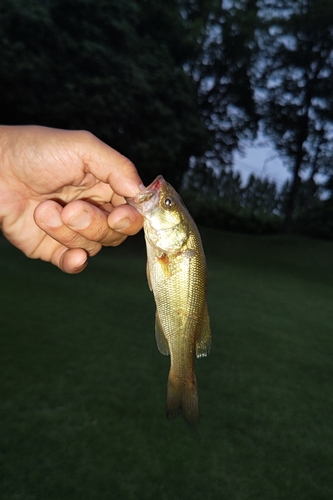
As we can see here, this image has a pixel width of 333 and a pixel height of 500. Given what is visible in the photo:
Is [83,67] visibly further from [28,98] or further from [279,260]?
[279,260]

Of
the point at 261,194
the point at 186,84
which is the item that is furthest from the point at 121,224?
the point at 261,194

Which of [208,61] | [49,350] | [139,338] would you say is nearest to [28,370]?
[49,350]

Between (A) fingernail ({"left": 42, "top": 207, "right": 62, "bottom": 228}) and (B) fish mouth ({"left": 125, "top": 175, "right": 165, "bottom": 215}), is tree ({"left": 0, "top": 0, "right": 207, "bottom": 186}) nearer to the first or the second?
(A) fingernail ({"left": 42, "top": 207, "right": 62, "bottom": 228})

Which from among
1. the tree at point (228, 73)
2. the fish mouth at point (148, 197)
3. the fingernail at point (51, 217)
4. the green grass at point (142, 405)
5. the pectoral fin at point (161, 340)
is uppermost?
the tree at point (228, 73)

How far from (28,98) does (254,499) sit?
38.2 ft

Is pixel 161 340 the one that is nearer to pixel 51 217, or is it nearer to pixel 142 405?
pixel 51 217

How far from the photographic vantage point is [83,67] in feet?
39.1

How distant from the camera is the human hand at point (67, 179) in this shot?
2.11 metres

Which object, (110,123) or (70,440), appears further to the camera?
(110,123)

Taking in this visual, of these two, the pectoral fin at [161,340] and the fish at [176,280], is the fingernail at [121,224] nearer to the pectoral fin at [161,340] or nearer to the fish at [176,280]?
the fish at [176,280]

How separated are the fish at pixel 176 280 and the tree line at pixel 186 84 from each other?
10.7m

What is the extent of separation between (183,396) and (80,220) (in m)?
1.00

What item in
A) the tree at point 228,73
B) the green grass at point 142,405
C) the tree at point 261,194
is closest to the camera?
the green grass at point 142,405

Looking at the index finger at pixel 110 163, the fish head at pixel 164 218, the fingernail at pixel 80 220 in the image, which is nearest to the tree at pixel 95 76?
the index finger at pixel 110 163
